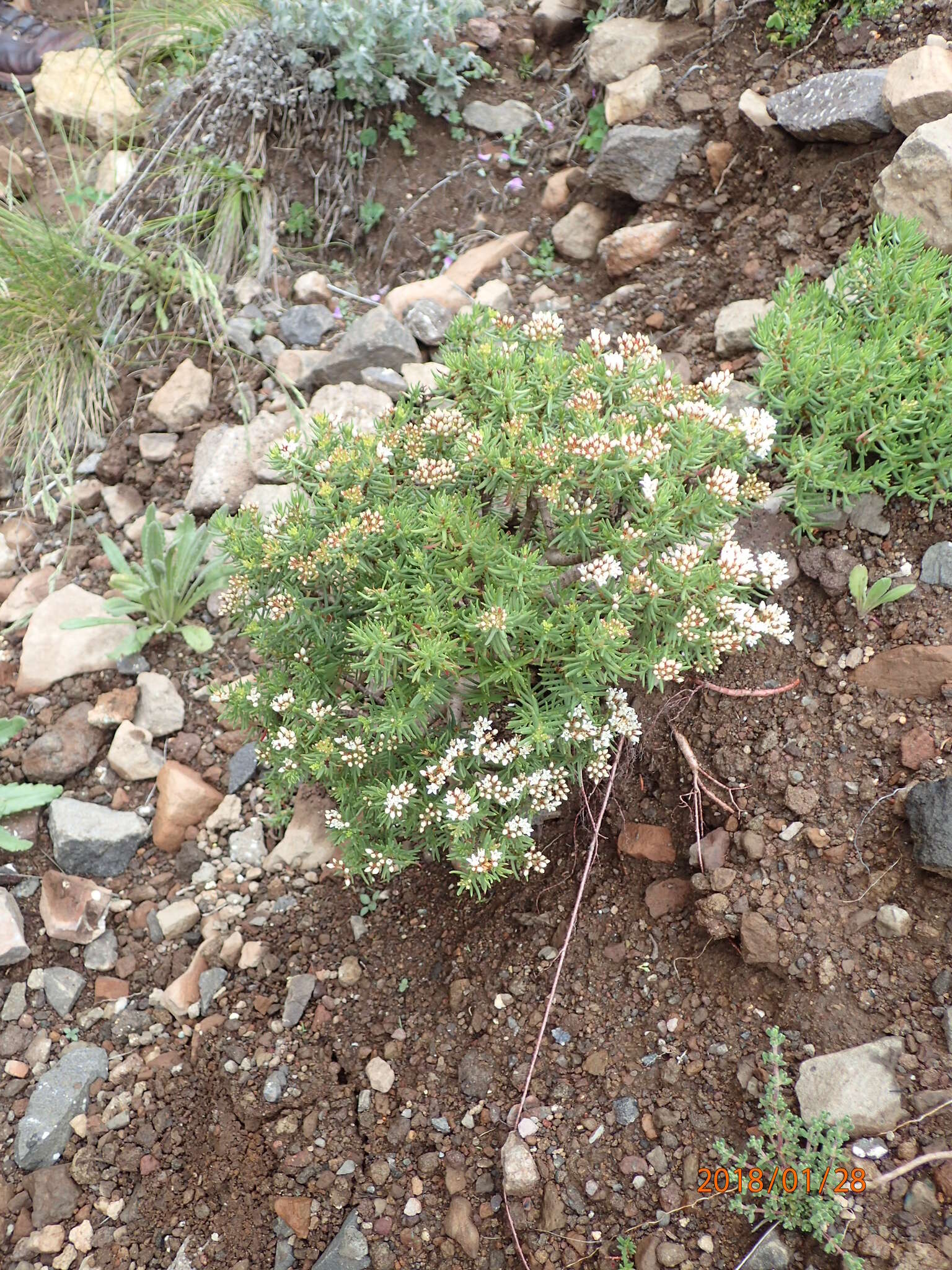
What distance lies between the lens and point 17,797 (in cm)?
365

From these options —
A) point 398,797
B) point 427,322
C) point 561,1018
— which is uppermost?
point 427,322

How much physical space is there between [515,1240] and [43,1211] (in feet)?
4.81

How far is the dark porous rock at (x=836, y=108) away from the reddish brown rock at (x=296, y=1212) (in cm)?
441

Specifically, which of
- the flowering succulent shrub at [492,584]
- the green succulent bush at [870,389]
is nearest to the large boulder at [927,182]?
the green succulent bush at [870,389]

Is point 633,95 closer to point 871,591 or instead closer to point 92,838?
point 871,591

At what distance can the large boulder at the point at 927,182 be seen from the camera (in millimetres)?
3451

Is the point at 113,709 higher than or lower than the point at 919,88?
lower

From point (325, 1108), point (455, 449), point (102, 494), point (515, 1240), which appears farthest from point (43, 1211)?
point (102, 494)

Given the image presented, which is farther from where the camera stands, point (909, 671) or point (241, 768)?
point (241, 768)

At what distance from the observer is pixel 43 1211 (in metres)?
2.91

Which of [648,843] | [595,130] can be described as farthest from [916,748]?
[595,130]

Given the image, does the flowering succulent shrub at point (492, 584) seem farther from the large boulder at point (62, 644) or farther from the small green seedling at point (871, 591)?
the large boulder at point (62, 644)

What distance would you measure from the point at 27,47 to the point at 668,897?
704 cm

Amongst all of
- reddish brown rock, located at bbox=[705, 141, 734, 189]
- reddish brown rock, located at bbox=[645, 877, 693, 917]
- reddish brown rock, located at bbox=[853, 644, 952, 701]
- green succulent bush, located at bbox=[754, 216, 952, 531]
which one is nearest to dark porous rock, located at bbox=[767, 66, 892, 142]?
reddish brown rock, located at bbox=[705, 141, 734, 189]
